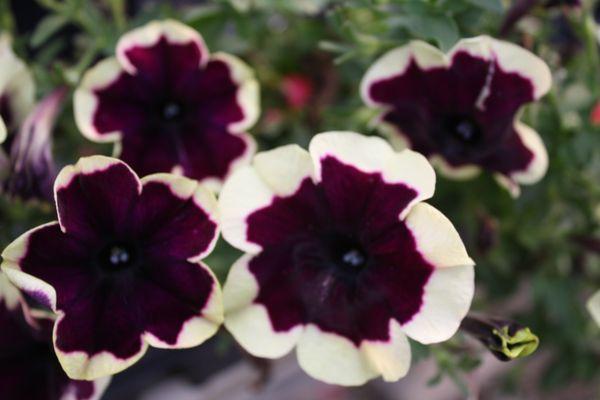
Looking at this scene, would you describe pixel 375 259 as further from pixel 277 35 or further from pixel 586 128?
pixel 277 35

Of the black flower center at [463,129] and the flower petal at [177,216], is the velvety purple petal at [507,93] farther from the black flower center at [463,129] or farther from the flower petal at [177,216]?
the flower petal at [177,216]

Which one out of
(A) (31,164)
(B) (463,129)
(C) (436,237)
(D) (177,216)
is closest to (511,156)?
(B) (463,129)

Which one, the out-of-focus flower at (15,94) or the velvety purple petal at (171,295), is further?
the out-of-focus flower at (15,94)

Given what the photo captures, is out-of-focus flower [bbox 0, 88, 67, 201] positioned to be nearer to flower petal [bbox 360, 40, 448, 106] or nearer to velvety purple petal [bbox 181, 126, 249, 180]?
velvety purple petal [bbox 181, 126, 249, 180]

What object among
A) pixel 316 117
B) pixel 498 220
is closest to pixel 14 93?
pixel 316 117

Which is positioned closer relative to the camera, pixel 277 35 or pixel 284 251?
pixel 284 251

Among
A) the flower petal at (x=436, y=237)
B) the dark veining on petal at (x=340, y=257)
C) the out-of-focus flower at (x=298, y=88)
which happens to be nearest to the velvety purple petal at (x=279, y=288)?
the dark veining on petal at (x=340, y=257)

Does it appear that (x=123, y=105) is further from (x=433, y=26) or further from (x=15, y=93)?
(x=433, y=26)

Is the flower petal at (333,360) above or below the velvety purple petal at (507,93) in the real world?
below
